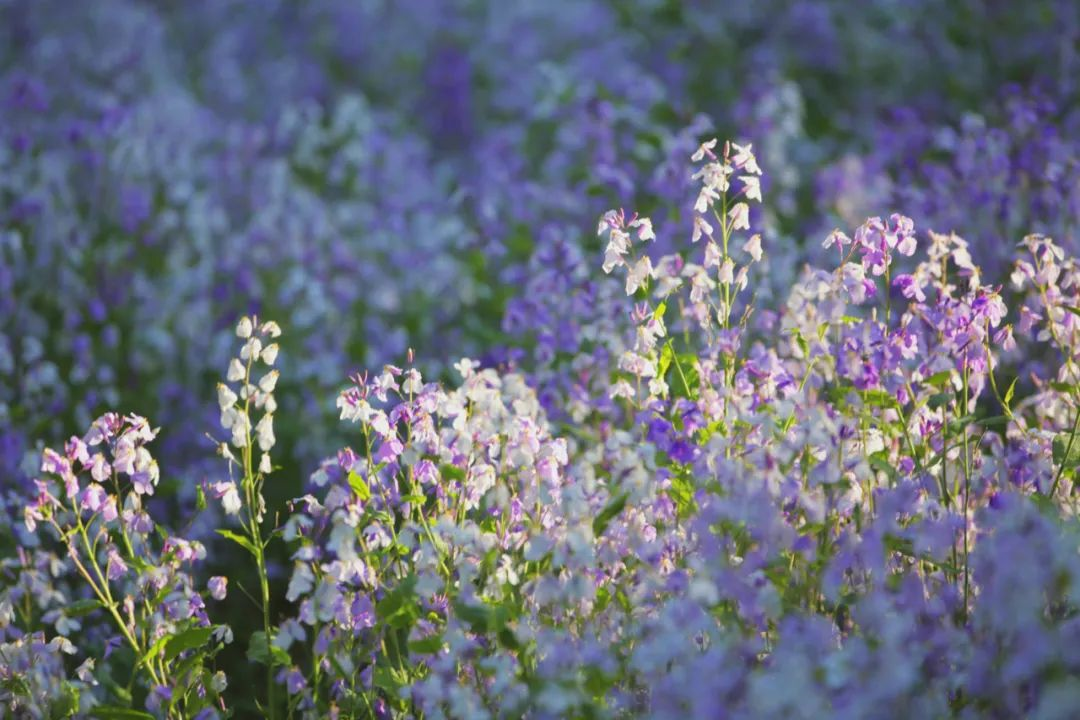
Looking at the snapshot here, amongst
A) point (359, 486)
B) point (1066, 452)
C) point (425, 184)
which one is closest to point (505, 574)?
point (359, 486)

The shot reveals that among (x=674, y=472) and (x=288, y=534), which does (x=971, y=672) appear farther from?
(x=288, y=534)

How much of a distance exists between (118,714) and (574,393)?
1.52m

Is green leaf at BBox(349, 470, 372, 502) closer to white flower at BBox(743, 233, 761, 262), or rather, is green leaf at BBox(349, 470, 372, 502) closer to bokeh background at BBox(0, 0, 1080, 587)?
bokeh background at BBox(0, 0, 1080, 587)

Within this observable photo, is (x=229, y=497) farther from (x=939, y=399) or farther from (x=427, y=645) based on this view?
(x=939, y=399)

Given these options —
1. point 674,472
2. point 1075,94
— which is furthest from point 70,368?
point 1075,94

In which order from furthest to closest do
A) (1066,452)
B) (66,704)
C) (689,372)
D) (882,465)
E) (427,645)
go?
(689,372)
(1066,452)
(882,465)
(66,704)
(427,645)

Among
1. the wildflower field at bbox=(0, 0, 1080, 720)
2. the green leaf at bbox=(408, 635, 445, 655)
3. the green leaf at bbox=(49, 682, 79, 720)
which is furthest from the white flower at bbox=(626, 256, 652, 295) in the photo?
the green leaf at bbox=(49, 682, 79, 720)

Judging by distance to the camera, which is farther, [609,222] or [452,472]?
[609,222]

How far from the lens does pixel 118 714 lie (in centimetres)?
257

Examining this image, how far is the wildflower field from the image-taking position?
2.25m

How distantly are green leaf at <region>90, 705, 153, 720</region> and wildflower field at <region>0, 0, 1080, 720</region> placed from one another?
80 mm

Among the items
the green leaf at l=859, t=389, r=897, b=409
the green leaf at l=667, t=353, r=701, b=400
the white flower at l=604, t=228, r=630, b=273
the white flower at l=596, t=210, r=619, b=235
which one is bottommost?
the green leaf at l=859, t=389, r=897, b=409

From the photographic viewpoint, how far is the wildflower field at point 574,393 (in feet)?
7.39

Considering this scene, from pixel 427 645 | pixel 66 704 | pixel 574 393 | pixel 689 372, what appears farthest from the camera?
pixel 574 393
